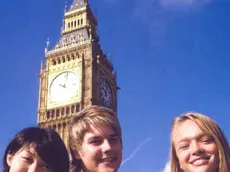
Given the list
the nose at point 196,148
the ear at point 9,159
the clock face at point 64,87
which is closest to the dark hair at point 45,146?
the ear at point 9,159

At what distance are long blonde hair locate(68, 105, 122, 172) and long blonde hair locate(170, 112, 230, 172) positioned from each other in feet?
1.68

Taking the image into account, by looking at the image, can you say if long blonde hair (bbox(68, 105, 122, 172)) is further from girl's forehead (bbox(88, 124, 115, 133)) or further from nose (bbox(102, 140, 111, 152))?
nose (bbox(102, 140, 111, 152))

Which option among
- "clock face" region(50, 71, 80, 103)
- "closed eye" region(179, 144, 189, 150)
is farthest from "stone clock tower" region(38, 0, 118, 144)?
"closed eye" region(179, 144, 189, 150)

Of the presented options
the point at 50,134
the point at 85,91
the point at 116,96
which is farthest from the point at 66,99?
the point at 50,134

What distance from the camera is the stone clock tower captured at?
117 ft

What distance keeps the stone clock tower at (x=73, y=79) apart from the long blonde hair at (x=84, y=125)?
30300mm

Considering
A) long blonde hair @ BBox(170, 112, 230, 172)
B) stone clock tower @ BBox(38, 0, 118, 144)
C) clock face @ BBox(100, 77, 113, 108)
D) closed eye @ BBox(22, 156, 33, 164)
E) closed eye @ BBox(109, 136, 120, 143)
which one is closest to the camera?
long blonde hair @ BBox(170, 112, 230, 172)

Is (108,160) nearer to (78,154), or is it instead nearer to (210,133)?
(78,154)

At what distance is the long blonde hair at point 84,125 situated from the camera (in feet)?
12.9

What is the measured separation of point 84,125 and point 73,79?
32420 millimetres

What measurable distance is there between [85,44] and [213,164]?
35.0 m

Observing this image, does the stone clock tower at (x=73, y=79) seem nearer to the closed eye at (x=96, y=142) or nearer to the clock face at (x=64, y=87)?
the clock face at (x=64, y=87)

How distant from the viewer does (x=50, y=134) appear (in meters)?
4.07

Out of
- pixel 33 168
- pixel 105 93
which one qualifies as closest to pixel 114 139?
pixel 33 168
